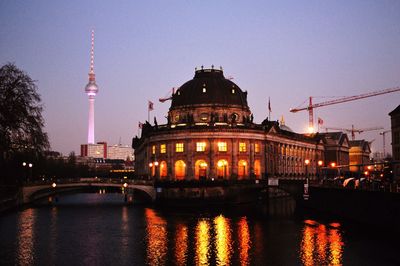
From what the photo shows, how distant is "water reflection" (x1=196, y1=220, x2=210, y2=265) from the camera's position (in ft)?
157

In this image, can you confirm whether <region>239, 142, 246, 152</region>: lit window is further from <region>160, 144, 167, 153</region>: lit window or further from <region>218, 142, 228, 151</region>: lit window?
<region>160, 144, 167, 153</region>: lit window

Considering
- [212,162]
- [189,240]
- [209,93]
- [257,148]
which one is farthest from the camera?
[209,93]

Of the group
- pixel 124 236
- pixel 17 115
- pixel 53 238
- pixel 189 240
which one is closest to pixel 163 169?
pixel 17 115

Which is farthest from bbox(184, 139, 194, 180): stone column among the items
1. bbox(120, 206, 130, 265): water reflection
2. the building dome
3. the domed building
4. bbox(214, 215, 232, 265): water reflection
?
bbox(214, 215, 232, 265): water reflection

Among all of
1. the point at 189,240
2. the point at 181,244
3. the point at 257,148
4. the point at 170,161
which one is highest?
the point at 257,148

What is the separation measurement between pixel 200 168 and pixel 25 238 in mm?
72513

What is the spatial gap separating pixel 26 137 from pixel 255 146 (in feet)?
208

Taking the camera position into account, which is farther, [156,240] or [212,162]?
[212,162]

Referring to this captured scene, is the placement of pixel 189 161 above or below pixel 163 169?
above

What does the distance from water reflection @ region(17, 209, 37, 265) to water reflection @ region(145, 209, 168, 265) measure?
10.9m

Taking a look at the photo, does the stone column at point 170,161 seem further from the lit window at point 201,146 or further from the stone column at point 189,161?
the lit window at point 201,146

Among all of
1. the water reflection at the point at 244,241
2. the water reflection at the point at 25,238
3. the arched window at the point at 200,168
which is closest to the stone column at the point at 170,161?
the arched window at the point at 200,168

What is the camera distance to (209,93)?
5655 inches

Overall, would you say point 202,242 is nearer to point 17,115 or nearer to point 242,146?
point 17,115
